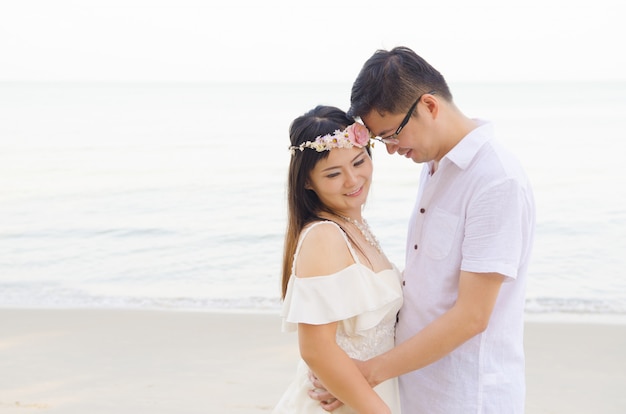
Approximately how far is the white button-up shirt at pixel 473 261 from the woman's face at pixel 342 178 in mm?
210

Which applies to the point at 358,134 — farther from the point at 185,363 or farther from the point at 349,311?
the point at 185,363

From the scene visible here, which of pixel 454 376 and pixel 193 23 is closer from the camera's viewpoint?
pixel 454 376

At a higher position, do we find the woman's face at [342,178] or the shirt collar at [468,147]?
the shirt collar at [468,147]

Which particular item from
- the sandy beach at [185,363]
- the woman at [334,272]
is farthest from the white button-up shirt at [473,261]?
the sandy beach at [185,363]

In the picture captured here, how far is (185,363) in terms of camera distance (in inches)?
238

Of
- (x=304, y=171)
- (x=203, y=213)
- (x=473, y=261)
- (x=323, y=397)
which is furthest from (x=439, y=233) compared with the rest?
(x=203, y=213)

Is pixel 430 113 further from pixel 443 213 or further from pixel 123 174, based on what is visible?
pixel 123 174

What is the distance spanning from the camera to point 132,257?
35.0ft

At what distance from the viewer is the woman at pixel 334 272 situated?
227 cm

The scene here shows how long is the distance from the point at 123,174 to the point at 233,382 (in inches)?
549

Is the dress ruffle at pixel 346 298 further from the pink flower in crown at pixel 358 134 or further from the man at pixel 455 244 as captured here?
the pink flower in crown at pixel 358 134

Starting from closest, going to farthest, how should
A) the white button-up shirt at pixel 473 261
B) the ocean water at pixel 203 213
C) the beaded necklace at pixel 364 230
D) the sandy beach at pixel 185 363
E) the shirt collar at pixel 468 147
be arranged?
the white button-up shirt at pixel 473 261, the shirt collar at pixel 468 147, the beaded necklace at pixel 364 230, the sandy beach at pixel 185 363, the ocean water at pixel 203 213

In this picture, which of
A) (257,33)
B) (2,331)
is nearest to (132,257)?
(2,331)

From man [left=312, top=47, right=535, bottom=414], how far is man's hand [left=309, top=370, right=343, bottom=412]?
0.21 metres
